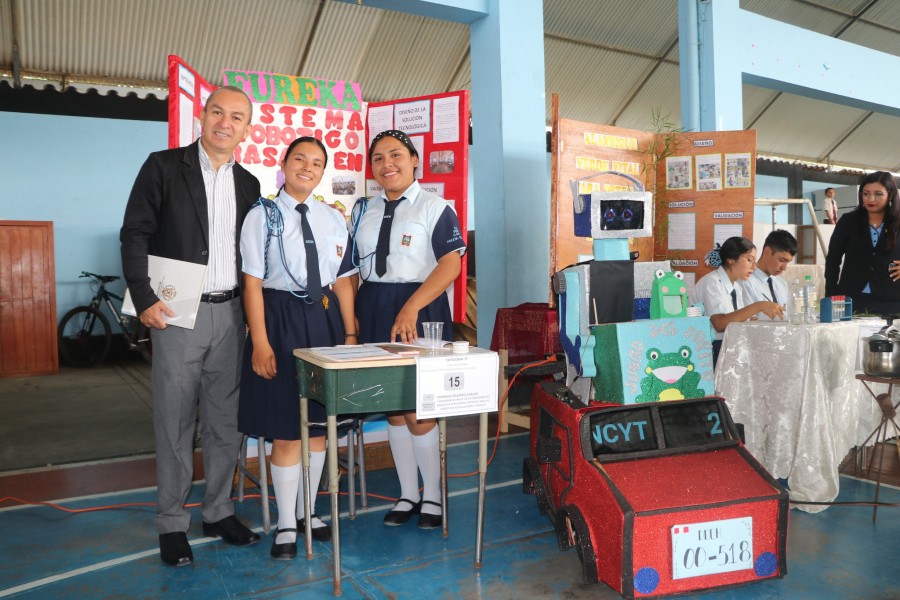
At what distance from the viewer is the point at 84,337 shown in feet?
25.6

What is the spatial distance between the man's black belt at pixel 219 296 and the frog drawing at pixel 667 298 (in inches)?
63.6

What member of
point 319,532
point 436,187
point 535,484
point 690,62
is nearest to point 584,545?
point 535,484

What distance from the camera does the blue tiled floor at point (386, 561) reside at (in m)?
2.26

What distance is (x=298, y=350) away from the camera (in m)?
2.38

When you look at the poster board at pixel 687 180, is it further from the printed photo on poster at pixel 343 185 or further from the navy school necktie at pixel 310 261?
the navy school necktie at pixel 310 261

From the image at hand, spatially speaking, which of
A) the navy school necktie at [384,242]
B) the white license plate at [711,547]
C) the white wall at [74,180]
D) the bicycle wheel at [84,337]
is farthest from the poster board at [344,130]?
the bicycle wheel at [84,337]

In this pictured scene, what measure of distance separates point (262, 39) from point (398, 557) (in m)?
6.08

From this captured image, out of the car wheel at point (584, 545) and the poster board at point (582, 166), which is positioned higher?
the poster board at point (582, 166)

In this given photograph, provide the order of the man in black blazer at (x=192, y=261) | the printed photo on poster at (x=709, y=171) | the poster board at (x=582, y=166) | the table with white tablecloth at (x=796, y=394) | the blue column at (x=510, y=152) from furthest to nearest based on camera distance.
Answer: the blue column at (x=510, y=152)
the printed photo on poster at (x=709, y=171)
the poster board at (x=582, y=166)
the table with white tablecloth at (x=796, y=394)
the man in black blazer at (x=192, y=261)

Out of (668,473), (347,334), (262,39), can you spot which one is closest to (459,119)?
(347,334)

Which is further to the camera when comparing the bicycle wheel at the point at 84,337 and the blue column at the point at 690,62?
the bicycle wheel at the point at 84,337

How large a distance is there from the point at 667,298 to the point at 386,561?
1450 millimetres

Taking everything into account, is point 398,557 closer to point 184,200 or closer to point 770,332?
point 184,200

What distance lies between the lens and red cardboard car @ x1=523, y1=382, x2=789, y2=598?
2104 millimetres
